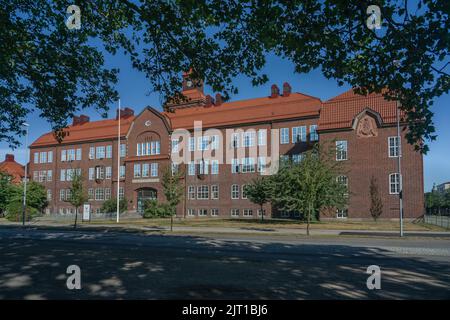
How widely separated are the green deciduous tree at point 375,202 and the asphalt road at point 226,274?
24.6 meters

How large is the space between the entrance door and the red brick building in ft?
0.48

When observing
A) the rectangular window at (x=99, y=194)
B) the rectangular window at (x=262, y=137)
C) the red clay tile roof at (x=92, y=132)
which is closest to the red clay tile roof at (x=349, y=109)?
the rectangular window at (x=262, y=137)

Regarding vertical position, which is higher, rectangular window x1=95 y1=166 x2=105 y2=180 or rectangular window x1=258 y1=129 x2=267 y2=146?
rectangular window x1=258 y1=129 x2=267 y2=146

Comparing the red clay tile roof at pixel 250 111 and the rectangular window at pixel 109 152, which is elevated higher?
the red clay tile roof at pixel 250 111

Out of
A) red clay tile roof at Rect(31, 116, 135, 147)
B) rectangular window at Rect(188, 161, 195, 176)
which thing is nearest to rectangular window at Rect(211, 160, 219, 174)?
rectangular window at Rect(188, 161, 195, 176)

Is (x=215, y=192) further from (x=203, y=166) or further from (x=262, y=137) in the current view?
(x=262, y=137)

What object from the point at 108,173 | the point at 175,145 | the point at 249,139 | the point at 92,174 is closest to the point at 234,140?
the point at 249,139

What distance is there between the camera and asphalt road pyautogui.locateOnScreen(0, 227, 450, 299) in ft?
25.7

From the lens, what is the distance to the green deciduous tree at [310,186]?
25.3 metres

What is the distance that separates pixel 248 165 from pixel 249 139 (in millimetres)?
3446

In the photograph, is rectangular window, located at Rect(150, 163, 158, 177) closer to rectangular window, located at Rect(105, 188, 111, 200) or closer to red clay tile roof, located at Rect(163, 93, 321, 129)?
red clay tile roof, located at Rect(163, 93, 321, 129)

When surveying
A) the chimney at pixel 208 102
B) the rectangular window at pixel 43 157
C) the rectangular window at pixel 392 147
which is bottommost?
the rectangular window at pixel 392 147

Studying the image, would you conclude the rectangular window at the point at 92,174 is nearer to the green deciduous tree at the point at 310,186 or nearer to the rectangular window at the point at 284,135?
the rectangular window at the point at 284,135

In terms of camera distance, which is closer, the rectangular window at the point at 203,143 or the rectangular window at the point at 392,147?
the rectangular window at the point at 392,147
